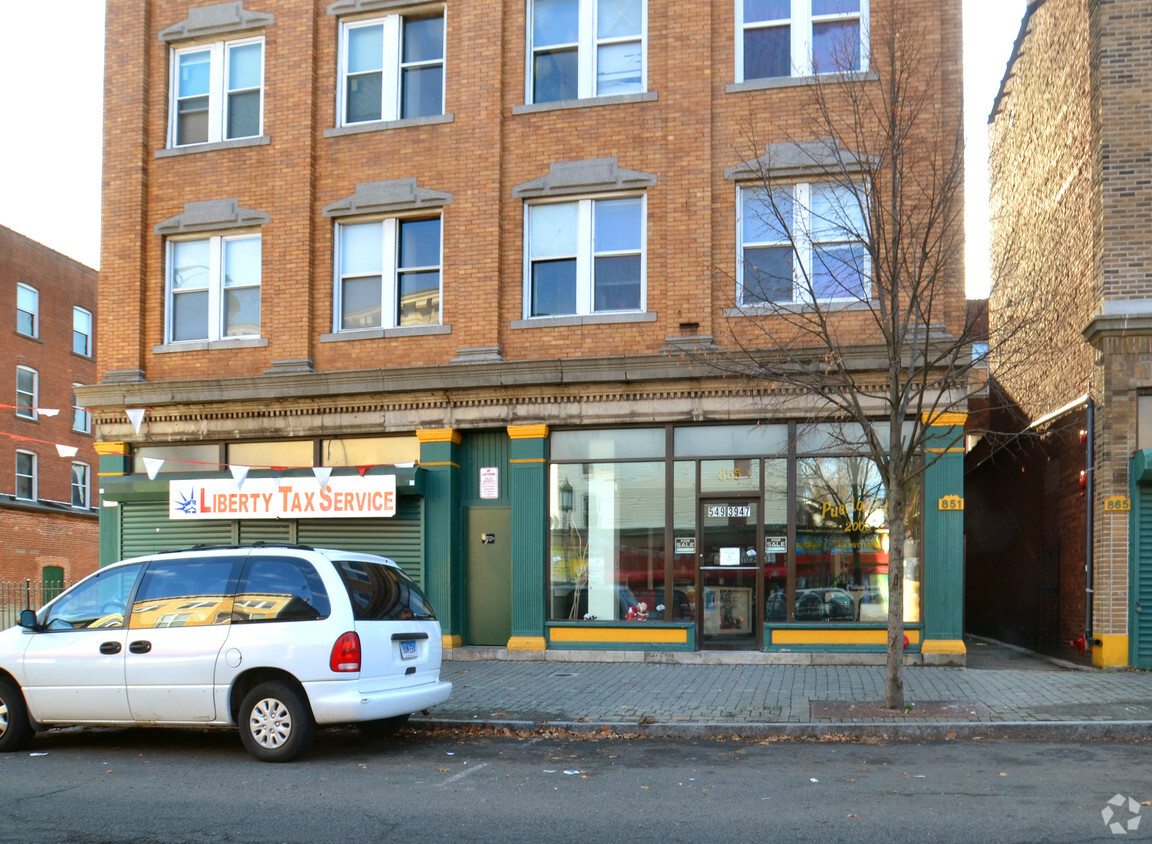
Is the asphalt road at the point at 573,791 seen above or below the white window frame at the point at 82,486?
below

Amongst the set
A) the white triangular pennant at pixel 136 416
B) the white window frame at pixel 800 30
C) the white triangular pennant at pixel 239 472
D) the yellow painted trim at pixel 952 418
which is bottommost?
the white triangular pennant at pixel 239 472

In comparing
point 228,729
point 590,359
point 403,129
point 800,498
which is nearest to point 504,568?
point 590,359

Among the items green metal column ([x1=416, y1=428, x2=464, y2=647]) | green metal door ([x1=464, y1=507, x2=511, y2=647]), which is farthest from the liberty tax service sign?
green metal door ([x1=464, y1=507, x2=511, y2=647])

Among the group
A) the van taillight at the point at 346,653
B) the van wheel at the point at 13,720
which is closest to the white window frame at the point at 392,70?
the van taillight at the point at 346,653

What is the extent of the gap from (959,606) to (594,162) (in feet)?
25.7

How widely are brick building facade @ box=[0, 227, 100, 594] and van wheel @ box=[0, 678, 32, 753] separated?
23.8 m

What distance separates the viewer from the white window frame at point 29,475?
3403cm

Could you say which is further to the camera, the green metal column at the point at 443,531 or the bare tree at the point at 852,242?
the green metal column at the point at 443,531

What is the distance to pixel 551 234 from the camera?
16109 mm

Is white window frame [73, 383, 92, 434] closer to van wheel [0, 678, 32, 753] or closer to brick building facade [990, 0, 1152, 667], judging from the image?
van wheel [0, 678, 32, 753]

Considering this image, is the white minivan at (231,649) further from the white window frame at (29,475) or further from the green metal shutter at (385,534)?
the white window frame at (29,475)

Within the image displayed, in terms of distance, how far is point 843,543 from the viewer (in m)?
14.6

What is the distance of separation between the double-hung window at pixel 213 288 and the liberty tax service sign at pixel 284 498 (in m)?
2.49

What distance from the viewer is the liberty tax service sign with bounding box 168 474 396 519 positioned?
51.8ft
